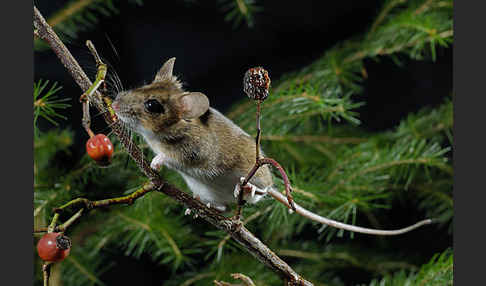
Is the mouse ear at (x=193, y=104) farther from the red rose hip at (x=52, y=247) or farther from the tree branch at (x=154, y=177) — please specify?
the red rose hip at (x=52, y=247)

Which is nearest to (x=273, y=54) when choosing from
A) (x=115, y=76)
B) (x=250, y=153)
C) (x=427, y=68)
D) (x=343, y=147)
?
(x=343, y=147)

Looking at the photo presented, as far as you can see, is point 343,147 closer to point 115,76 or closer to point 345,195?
point 345,195

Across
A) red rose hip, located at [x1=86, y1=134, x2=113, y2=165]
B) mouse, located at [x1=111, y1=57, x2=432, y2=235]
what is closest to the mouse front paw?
mouse, located at [x1=111, y1=57, x2=432, y2=235]

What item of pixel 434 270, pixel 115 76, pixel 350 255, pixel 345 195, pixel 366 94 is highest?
pixel 115 76

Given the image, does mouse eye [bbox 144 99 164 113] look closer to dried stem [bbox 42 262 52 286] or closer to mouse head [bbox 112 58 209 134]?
mouse head [bbox 112 58 209 134]

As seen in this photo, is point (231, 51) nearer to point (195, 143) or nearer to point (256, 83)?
point (195, 143)
